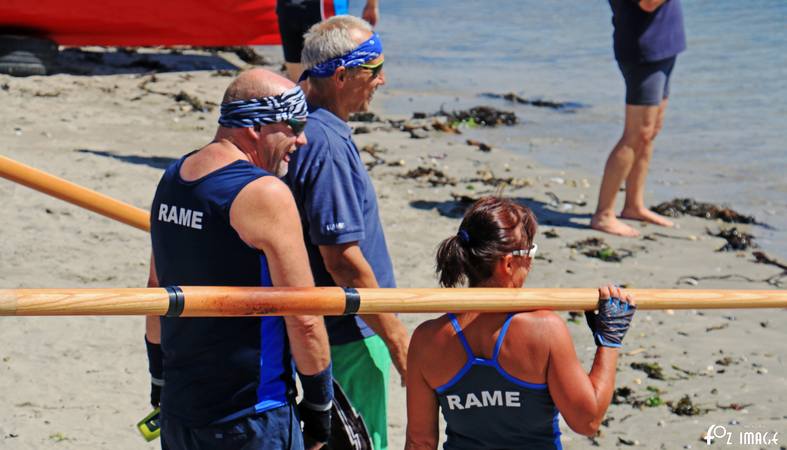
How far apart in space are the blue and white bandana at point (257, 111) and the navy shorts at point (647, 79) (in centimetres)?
534

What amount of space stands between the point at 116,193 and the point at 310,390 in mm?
5232

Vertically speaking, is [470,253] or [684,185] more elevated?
[470,253]

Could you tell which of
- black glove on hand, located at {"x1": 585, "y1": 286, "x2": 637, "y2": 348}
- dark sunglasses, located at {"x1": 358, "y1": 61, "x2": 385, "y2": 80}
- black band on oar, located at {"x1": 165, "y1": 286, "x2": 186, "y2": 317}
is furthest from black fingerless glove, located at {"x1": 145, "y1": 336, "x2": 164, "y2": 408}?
black glove on hand, located at {"x1": 585, "y1": 286, "x2": 637, "y2": 348}

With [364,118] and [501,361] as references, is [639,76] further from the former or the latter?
[501,361]

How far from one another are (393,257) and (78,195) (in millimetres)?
3647

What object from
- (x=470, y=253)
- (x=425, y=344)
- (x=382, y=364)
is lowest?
(x=382, y=364)

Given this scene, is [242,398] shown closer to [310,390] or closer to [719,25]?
[310,390]

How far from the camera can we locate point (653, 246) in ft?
27.7

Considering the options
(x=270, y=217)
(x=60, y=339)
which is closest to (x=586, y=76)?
(x=60, y=339)

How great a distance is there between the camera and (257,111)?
3.30m

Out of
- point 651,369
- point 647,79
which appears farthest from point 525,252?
point 647,79

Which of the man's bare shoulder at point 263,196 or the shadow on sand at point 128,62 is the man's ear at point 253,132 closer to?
the man's bare shoulder at point 263,196

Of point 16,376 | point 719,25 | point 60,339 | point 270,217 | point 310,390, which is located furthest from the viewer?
point 719,25

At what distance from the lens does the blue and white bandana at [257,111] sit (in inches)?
130
